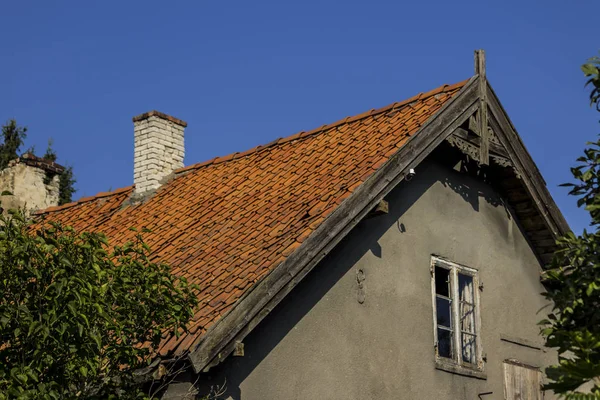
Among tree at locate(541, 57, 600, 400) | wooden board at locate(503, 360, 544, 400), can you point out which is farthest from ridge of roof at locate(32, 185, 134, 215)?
tree at locate(541, 57, 600, 400)

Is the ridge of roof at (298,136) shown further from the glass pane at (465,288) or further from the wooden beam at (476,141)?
the glass pane at (465,288)

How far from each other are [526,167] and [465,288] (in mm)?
2252

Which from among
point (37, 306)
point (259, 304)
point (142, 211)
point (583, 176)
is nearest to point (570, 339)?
point (583, 176)

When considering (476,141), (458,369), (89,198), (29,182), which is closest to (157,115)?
(89,198)

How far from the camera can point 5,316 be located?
9367mm

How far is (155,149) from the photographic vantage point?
18047 mm

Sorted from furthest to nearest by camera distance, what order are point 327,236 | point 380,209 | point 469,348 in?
point 469,348 < point 380,209 < point 327,236

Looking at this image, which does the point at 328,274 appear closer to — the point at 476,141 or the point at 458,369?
the point at 458,369

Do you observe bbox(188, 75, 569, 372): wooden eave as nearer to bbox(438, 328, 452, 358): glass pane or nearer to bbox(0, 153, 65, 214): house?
bbox(438, 328, 452, 358): glass pane

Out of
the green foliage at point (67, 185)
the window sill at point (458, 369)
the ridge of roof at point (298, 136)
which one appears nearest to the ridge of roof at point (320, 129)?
the ridge of roof at point (298, 136)

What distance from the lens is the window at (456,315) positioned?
1462cm

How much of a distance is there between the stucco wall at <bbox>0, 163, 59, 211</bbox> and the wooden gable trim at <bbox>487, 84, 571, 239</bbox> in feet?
29.6

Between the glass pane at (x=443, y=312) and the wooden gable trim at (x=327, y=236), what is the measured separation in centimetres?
200

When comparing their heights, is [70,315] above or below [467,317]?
below
